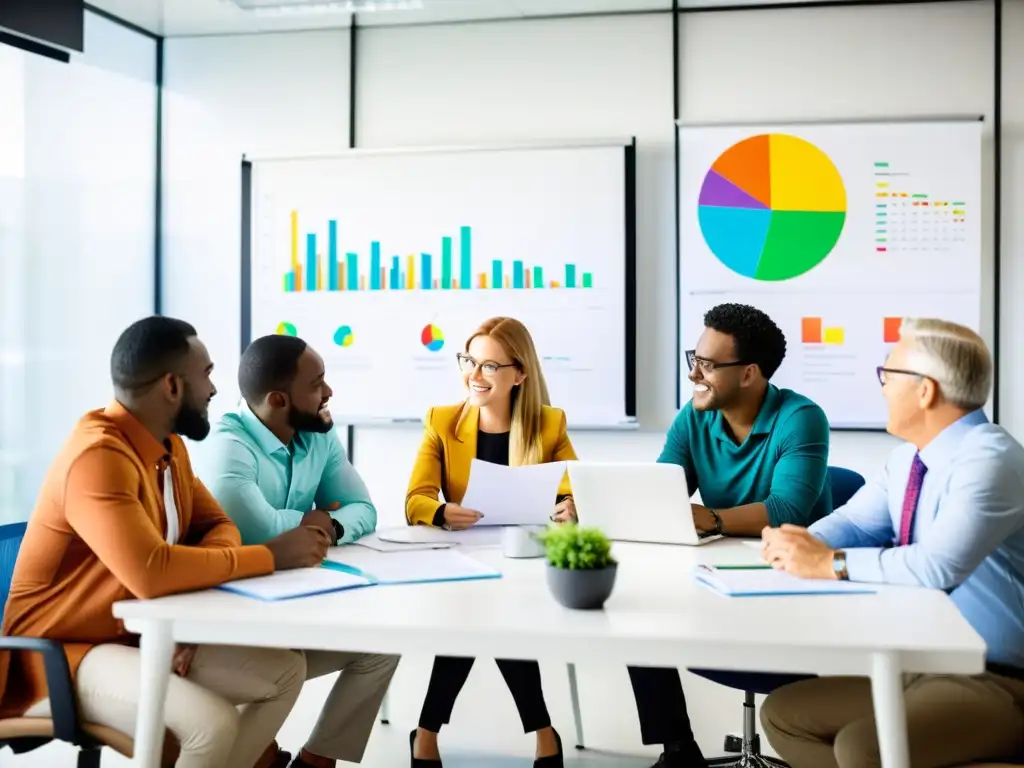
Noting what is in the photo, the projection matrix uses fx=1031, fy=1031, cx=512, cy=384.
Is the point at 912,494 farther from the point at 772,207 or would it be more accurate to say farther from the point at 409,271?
the point at 409,271

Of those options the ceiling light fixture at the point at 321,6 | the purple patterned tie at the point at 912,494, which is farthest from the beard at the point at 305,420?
the ceiling light fixture at the point at 321,6

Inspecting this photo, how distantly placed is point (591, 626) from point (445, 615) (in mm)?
253

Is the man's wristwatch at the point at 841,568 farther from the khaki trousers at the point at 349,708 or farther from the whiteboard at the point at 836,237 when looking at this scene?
the whiteboard at the point at 836,237

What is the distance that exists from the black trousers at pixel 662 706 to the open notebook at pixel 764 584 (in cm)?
50

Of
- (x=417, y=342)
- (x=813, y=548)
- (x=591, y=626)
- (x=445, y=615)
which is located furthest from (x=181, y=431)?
(x=417, y=342)

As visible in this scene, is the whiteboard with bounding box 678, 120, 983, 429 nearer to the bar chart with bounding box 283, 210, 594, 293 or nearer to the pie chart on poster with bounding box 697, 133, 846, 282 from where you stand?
the pie chart on poster with bounding box 697, 133, 846, 282

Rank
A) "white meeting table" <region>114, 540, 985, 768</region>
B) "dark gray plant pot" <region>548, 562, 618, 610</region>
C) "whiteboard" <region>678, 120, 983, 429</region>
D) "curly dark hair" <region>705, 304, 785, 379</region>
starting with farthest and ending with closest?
"whiteboard" <region>678, 120, 983, 429</region> → "curly dark hair" <region>705, 304, 785, 379</region> → "dark gray plant pot" <region>548, 562, 618, 610</region> → "white meeting table" <region>114, 540, 985, 768</region>

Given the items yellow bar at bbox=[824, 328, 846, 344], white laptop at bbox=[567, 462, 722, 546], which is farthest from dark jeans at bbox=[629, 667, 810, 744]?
yellow bar at bbox=[824, 328, 846, 344]

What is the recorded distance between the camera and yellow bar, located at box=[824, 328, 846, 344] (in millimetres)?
4145

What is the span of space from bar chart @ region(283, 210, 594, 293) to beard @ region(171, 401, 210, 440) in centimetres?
230

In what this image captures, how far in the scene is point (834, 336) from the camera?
4.15 m

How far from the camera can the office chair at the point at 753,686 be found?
7.73ft

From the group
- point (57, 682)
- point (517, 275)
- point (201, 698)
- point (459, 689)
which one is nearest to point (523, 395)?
point (459, 689)

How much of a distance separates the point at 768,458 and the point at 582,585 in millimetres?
1225
